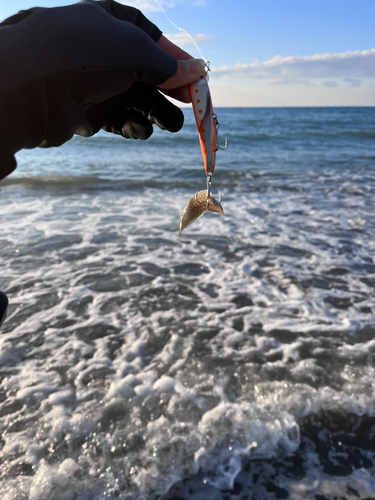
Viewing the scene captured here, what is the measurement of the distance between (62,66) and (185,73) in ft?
2.27

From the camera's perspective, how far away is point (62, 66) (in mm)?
1297

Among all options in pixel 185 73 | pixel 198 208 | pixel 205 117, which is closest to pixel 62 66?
pixel 185 73

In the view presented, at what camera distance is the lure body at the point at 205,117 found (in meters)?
1.97

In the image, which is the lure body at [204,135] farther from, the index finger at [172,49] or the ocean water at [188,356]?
the ocean water at [188,356]

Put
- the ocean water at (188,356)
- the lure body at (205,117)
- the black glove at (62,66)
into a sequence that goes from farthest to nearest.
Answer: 1. the ocean water at (188,356)
2. the lure body at (205,117)
3. the black glove at (62,66)

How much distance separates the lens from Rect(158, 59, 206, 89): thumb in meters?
1.77

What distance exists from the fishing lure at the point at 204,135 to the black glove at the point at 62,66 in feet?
1.15

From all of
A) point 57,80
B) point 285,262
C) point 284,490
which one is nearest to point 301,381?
point 284,490

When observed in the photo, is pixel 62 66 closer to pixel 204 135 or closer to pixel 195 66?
pixel 195 66

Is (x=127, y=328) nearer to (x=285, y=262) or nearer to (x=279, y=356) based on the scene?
(x=279, y=356)

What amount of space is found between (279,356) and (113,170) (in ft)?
35.1

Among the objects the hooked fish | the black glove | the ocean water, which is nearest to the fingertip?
the black glove

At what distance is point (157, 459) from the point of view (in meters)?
2.38

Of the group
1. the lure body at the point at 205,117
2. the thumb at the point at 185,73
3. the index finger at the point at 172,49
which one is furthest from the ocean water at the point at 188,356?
the index finger at the point at 172,49
